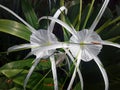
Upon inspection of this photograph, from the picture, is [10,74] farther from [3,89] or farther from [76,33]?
[76,33]

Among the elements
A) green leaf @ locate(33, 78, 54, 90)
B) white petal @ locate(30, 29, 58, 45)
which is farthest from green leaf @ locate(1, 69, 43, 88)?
white petal @ locate(30, 29, 58, 45)

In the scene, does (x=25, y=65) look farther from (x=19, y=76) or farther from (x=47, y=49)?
(x=47, y=49)

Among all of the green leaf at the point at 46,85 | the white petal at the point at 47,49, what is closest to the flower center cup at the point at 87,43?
the white petal at the point at 47,49

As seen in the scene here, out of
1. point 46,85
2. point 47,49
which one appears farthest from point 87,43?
point 46,85

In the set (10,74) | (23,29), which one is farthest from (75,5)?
(10,74)

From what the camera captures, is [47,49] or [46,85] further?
[46,85]

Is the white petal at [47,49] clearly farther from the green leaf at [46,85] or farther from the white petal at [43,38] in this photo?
the green leaf at [46,85]

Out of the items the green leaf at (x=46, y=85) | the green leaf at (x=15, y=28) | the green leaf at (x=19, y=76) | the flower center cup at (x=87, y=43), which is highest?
the green leaf at (x=15, y=28)

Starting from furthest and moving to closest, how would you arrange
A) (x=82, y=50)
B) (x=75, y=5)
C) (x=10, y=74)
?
(x=75, y=5) < (x=10, y=74) < (x=82, y=50)
